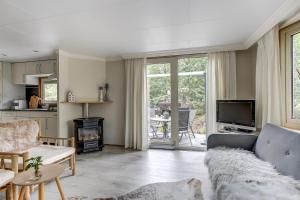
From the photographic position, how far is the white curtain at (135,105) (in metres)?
4.60

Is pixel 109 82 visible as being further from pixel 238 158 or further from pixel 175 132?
pixel 238 158

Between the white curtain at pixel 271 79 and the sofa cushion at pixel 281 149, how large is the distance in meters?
0.37

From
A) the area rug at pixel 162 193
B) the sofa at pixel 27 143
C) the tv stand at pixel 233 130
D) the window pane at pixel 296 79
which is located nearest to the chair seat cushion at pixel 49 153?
the sofa at pixel 27 143

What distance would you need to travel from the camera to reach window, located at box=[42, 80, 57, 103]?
5.18 meters

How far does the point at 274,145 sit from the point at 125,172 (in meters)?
2.12

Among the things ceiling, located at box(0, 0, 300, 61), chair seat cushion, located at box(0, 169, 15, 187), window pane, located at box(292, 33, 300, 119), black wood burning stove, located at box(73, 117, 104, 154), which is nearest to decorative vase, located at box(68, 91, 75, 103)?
black wood burning stove, located at box(73, 117, 104, 154)

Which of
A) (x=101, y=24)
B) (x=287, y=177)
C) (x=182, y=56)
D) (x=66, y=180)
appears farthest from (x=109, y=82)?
(x=287, y=177)

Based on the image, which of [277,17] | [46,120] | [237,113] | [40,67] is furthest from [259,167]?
[40,67]

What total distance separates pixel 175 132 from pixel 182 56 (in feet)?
5.63

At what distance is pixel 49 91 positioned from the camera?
5254 mm

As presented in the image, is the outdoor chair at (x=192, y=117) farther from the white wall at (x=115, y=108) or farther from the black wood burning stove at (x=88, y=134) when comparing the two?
the black wood burning stove at (x=88, y=134)

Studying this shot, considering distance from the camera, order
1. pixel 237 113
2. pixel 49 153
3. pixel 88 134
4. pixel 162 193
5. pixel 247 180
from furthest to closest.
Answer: pixel 88 134 < pixel 237 113 < pixel 49 153 < pixel 162 193 < pixel 247 180

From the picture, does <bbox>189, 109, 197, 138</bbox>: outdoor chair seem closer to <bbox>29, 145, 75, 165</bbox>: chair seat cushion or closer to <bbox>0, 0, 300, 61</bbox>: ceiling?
<bbox>0, 0, 300, 61</bbox>: ceiling

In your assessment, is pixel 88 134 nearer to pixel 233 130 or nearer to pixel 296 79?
pixel 233 130
